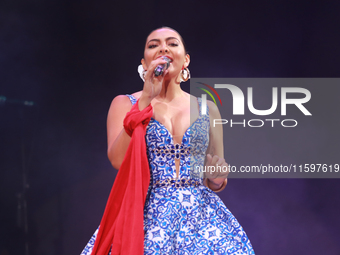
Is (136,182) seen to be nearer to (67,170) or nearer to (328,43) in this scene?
(67,170)

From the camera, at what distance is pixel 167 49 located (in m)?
1.51

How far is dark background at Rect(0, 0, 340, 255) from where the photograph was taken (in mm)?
2381

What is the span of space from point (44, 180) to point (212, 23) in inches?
59.1

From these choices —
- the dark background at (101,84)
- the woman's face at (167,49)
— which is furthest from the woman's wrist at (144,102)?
the dark background at (101,84)

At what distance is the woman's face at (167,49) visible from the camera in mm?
1517

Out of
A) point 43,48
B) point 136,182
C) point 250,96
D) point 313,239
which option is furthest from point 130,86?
point 313,239

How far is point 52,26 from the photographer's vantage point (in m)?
2.44

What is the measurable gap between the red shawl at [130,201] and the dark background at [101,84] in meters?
1.14

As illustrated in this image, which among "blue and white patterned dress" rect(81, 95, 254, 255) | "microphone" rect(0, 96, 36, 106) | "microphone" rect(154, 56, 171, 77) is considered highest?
"microphone" rect(0, 96, 36, 106)

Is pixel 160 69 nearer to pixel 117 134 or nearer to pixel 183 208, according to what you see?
pixel 117 134

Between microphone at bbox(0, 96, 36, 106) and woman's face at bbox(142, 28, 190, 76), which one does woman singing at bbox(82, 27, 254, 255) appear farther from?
microphone at bbox(0, 96, 36, 106)

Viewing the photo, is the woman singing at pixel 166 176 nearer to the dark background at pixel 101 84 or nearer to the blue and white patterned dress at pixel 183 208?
the blue and white patterned dress at pixel 183 208

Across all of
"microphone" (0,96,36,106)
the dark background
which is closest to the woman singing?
the dark background

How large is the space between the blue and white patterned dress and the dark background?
1.02 m
